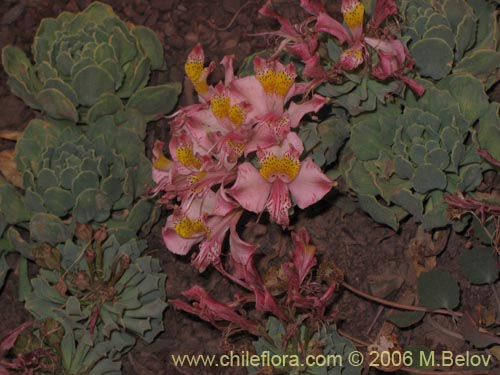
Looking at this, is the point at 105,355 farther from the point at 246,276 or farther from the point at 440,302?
the point at 440,302

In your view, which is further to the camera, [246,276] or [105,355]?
[105,355]

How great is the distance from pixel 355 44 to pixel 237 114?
0.25m

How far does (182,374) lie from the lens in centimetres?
193

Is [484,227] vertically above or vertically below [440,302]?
above

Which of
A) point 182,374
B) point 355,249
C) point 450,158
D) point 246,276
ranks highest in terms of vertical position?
point 450,158

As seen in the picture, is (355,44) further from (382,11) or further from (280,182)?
(280,182)

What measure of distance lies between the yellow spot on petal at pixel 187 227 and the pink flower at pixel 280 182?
0.10 metres

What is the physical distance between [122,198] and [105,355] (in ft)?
0.99

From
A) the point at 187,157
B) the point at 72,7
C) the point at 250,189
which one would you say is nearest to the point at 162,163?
the point at 187,157

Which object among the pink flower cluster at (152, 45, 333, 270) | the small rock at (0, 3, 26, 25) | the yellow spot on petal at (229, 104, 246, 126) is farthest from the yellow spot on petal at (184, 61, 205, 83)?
the small rock at (0, 3, 26, 25)

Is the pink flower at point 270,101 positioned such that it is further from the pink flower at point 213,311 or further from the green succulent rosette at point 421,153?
the pink flower at point 213,311

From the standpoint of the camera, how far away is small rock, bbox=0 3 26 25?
7.26 ft

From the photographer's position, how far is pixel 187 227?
5.78ft

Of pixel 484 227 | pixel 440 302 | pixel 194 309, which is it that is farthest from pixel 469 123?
pixel 194 309
